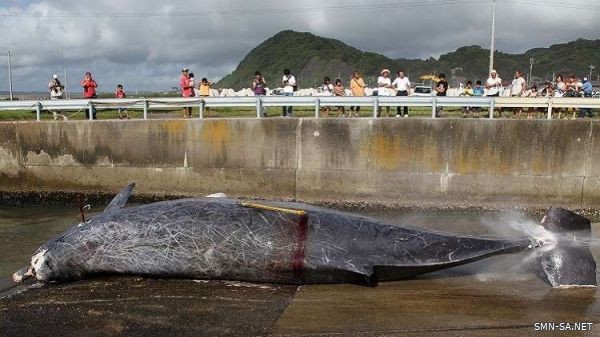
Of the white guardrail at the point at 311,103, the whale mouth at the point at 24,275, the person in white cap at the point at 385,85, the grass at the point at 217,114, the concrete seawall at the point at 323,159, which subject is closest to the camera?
the whale mouth at the point at 24,275

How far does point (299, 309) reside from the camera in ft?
25.0

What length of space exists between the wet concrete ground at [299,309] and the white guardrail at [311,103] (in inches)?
401

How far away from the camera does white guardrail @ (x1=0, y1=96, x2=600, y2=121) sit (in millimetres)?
17609

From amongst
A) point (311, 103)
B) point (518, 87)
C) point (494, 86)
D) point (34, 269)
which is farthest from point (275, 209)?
point (518, 87)

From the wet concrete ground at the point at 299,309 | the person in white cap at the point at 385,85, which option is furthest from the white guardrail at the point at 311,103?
the wet concrete ground at the point at 299,309

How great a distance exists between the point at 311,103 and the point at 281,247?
11.2 meters

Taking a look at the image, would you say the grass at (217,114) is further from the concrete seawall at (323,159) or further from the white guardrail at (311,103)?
the concrete seawall at (323,159)

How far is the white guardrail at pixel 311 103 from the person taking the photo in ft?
57.8

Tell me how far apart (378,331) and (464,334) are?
3.51ft

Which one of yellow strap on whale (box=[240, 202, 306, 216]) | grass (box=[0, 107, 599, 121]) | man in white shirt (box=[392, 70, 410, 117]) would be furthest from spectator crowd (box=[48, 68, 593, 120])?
yellow strap on whale (box=[240, 202, 306, 216])

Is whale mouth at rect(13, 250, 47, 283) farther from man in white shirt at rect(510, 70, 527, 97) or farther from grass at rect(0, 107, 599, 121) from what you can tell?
man in white shirt at rect(510, 70, 527, 97)

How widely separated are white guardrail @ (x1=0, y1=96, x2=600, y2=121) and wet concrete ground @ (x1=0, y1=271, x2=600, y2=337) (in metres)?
10.2

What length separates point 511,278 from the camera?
348 inches

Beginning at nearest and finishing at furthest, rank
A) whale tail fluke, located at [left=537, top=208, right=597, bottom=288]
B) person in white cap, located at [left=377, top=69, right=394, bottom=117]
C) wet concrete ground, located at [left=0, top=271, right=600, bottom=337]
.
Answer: wet concrete ground, located at [left=0, top=271, right=600, bottom=337] < whale tail fluke, located at [left=537, top=208, right=597, bottom=288] < person in white cap, located at [left=377, top=69, right=394, bottom=117]
